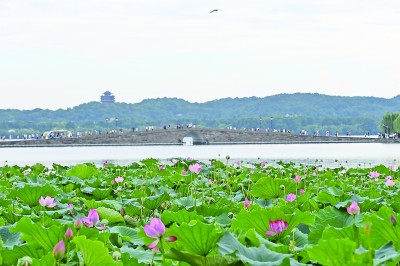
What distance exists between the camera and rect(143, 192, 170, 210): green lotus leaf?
466cm

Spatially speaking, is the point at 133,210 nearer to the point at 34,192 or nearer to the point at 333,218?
the point at 34,192

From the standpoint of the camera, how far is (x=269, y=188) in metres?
5.18

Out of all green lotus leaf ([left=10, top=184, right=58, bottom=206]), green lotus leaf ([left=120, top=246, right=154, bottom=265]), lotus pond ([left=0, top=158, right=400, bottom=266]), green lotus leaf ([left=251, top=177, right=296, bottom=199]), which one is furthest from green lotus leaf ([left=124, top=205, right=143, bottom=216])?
green lotus leaf ([left=120, top=246, right=154, bottom=265])

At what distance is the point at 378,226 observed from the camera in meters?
2.67

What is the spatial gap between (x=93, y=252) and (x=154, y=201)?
254 cm

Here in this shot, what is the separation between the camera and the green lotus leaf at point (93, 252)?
2.13m

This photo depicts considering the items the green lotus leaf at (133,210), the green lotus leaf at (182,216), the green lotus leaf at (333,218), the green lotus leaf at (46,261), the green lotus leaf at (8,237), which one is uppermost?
the green lotus leaf at (182,216)

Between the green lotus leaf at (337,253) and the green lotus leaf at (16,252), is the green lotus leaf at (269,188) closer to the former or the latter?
the green lotus leaf at (16,252)

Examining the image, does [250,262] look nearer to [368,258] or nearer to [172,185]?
[368,258]

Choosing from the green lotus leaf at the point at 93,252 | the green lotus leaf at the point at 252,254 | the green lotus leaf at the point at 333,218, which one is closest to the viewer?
the green lotus leaf at the point at 252,254

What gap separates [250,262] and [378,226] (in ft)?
2.98

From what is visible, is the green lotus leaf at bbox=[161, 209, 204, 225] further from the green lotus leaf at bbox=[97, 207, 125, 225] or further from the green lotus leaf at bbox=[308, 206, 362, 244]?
the green lotus leaf at bbox=[97, 207, 125, 225]

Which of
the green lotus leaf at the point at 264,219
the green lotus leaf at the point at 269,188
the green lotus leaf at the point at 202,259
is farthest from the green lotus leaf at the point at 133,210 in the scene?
the green lotus leaf at the point at 202,259

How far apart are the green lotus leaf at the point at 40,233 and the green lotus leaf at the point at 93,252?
0.43 m
